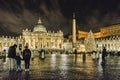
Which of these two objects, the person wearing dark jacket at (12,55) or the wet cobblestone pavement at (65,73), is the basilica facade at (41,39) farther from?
the person wearing dark jacket at (12,55)

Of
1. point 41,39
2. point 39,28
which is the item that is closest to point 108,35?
point 41,39

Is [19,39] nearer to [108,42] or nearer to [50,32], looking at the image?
[50,32]

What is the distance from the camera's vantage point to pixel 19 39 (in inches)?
6560

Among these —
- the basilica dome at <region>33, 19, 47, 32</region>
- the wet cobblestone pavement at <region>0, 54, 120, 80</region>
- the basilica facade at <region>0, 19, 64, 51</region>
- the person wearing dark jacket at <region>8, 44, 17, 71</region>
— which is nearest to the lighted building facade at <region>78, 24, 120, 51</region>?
the basilica facade at <region>0, 19, 64, 51</region>

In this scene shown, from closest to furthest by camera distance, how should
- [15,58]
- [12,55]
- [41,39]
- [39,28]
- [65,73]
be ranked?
[65,73] → [12,55] → [15,58] → [41,39] → [39,28]

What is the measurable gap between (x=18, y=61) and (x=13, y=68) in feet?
4.29

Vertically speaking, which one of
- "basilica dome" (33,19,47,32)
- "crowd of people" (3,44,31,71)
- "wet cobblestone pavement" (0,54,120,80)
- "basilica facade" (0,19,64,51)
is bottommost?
"wet cobblestone pavement" (0,54,120,80)

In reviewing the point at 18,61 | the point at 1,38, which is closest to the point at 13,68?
the point at 18,61

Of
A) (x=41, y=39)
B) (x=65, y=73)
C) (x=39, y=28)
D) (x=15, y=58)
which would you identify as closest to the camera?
(x=65, y=73)

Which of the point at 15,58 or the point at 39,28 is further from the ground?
the point at 39,28

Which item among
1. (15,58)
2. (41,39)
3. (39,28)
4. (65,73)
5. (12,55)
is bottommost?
(65,73)

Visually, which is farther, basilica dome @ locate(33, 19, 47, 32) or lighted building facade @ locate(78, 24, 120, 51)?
basilica dome @ locate(33, 19, 47, 32)

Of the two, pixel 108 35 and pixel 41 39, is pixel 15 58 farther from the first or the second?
pixel 108 35

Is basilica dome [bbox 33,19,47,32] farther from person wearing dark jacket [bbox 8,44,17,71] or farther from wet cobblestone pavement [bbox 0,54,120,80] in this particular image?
person wearing dark jacket [bbox 8,44,17,71]
